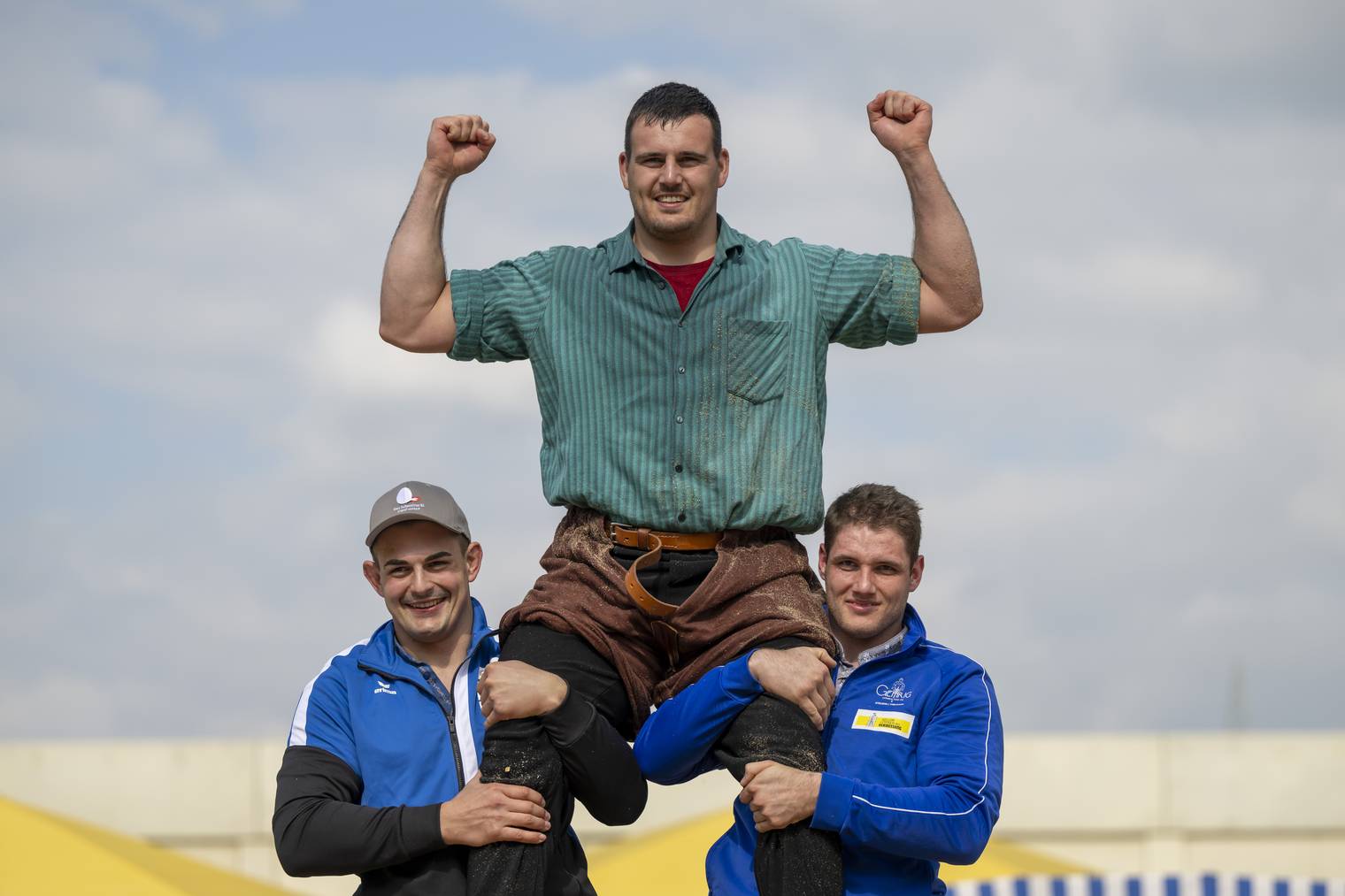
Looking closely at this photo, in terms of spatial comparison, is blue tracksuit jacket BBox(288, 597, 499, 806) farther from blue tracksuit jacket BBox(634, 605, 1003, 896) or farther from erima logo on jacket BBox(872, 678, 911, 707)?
erima logo on jacket BBox(872, 678, 911, 707)

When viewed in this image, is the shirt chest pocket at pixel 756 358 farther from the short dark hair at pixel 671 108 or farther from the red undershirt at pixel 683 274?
the short dark hair at pixel 671 108

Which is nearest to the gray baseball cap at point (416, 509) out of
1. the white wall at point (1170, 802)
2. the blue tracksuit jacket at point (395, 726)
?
the blue tracksuit jacket at point (395, 726)

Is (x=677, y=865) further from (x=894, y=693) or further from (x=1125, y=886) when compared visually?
(x=894, y=693)

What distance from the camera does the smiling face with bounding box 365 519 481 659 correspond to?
4.30m

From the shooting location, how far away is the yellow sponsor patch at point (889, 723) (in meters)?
4.18

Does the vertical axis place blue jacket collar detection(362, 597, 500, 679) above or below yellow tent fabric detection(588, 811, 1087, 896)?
above

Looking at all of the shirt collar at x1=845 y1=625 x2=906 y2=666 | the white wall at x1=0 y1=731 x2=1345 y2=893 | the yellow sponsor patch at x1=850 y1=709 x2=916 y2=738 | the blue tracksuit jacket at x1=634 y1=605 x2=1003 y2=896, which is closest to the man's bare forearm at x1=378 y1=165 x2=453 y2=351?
the blue tracksuit jacket at x1=634 y1=605 x2=1003 y2=896

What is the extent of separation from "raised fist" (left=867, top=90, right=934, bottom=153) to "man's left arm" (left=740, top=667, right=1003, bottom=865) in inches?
57.1

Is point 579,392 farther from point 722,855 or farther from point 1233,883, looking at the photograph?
point 1233,883

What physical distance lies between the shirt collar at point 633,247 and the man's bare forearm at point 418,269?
0.47m

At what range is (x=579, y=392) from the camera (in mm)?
4320

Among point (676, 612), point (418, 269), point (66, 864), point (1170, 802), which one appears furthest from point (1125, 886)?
point (1170, 802)

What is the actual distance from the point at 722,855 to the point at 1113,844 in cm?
1132

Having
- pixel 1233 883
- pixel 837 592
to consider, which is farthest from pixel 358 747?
pixel 1233 883
